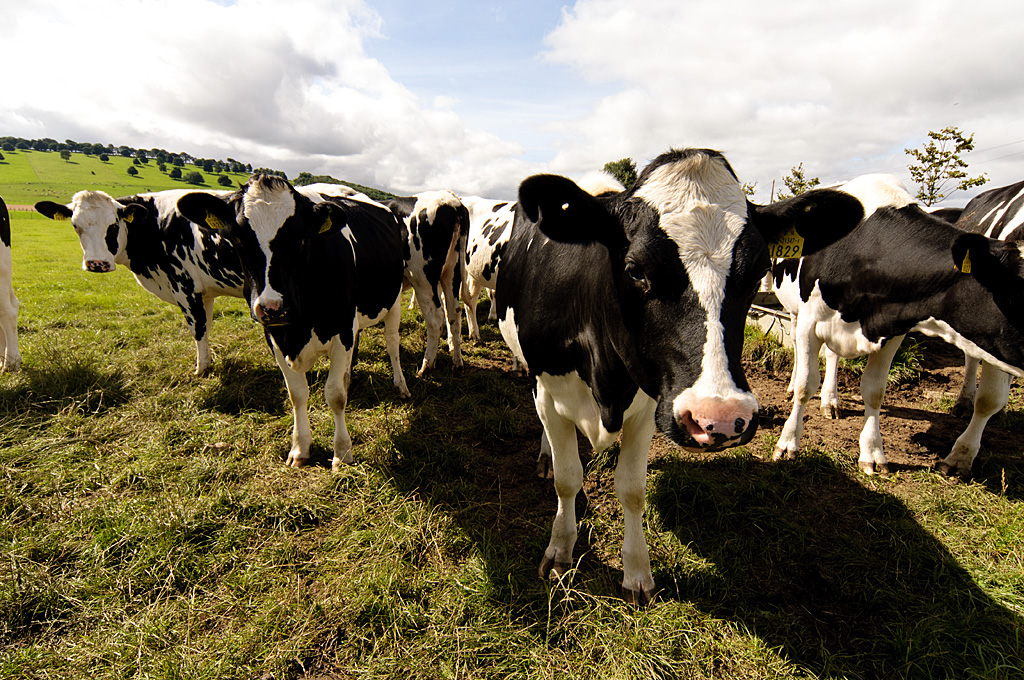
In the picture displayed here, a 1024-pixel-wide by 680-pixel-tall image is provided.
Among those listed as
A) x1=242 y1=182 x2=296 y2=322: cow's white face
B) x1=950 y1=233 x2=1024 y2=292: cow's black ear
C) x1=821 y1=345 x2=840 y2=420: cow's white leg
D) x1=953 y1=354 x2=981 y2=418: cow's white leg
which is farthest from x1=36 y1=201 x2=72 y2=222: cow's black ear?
x1=953 y1=354 x2=981 y2=418: cow's white leg

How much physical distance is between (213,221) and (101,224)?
3864mm

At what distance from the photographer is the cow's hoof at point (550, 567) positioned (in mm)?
2902

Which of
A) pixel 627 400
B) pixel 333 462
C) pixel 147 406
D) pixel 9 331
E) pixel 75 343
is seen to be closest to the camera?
pixel 627 400

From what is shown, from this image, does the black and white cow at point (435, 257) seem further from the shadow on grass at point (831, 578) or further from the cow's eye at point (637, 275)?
the cow's eye at point (637, 275)

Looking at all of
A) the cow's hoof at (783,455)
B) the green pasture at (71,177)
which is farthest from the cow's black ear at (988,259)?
the green pasture at (71,177)

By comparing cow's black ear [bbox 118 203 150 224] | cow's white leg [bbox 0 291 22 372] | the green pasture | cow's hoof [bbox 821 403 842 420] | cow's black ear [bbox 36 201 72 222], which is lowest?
cow's white leg [bbox 0 291 22 372]

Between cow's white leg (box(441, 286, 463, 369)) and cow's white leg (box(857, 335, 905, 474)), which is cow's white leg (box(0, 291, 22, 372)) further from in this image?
cow's white leg (box(857, 335, 905, 474))

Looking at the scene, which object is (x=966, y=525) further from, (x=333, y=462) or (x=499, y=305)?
(x=333, y=462)

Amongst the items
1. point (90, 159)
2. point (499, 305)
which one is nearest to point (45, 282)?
point (499, 305)

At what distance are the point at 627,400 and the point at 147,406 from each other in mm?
5040

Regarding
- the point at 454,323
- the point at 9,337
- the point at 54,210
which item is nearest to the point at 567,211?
the point at 454,323

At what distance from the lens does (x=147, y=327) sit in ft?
25.1

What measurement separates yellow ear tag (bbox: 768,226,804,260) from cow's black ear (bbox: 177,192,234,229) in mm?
3804

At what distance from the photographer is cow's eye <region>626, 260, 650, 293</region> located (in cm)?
175
